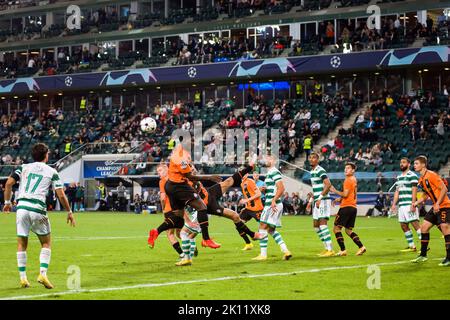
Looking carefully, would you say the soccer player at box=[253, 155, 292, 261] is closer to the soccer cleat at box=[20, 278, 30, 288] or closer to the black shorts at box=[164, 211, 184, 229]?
the black shorts at box=[164, 211, 184, 229]

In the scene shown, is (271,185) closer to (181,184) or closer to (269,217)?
(269,217)

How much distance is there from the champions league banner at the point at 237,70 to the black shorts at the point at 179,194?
34820 mm

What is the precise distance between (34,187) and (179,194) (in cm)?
434

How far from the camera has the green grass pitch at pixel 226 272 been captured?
12.5 m

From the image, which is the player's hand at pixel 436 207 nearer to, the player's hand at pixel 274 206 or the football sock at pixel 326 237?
the player's hand at pixel 274 206

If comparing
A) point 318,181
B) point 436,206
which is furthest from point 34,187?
point 318,181

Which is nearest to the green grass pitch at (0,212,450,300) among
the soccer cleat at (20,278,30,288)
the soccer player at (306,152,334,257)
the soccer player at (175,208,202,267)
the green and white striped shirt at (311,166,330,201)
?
the soccer cleat at (20,278,30,288)

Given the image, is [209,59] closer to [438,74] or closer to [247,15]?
[247,15]

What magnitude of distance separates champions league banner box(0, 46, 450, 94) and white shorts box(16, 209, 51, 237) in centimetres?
3925

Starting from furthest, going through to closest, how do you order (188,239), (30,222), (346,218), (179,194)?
(346,218) < (188,239) < (179,194) < (30,222)

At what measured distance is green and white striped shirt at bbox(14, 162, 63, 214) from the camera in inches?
520

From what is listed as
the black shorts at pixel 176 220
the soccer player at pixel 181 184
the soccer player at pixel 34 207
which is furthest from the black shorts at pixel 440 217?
the soccer player at pixel 34 207

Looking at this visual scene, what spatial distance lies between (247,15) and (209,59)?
14.6 ft

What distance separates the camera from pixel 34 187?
13.2m
